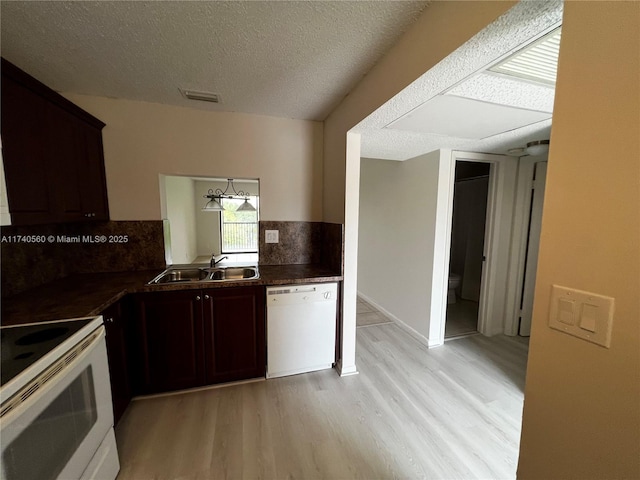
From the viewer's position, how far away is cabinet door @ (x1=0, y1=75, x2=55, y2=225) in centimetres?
132

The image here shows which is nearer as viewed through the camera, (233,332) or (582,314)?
(582,314)

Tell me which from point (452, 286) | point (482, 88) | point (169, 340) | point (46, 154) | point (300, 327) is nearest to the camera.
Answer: point (482, 88)

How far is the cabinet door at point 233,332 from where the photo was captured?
6.55ft

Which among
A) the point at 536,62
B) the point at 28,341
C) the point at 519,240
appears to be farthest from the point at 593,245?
the point at 519,240

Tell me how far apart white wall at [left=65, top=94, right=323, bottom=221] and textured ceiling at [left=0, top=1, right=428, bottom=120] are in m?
0.22

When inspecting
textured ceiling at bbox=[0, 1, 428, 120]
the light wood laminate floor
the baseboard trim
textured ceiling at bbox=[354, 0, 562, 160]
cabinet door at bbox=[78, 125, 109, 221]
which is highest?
textured ceiling at bbox=[0, 1, 428, 120]

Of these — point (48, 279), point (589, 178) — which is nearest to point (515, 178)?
point (589, 178)

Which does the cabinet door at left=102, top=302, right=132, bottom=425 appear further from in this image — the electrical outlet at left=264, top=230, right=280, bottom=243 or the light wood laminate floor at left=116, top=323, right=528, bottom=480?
the electrical outlet at left=264, top=230, right=280, bottom=243

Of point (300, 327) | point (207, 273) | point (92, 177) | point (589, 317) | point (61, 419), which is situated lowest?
point (300, 327)

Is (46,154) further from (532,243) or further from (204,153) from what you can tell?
(532,243)

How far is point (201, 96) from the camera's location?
6.84 ft

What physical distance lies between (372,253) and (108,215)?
326cm

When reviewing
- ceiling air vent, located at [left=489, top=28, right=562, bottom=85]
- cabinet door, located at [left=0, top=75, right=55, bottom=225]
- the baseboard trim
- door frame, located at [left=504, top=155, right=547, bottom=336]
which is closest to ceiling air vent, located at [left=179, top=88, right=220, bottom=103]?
cabinet door, located at [left=0, top=75, right=55, bottom=225]

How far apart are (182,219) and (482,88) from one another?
3768 mm
